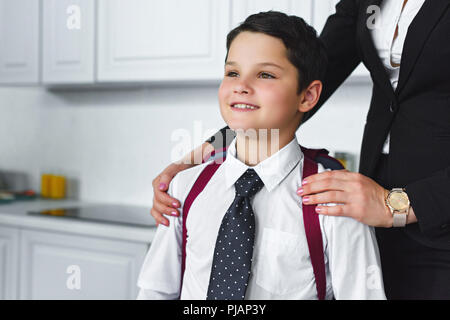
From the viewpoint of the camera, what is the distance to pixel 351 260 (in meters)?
0.82

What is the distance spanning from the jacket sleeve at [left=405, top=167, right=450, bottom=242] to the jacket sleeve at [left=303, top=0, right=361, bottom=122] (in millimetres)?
318

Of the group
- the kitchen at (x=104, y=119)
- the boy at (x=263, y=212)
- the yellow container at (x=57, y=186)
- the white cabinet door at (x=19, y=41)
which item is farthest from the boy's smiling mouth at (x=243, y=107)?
the yellow container at (x=57, y=186)

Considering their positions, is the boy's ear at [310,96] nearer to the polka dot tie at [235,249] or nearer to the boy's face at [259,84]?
the boy's face at [259,84]

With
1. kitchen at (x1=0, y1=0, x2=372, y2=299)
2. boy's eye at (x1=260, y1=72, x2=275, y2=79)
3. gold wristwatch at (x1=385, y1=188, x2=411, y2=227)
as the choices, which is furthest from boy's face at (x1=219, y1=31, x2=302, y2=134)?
kitchen at (x1=0, y1=0, x2=372, y2=299)

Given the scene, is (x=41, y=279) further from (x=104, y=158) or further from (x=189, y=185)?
(x=189, y=185)

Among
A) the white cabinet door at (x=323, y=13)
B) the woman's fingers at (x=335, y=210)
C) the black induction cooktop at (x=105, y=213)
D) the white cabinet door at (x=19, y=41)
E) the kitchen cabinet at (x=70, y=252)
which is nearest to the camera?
the woman's fingers at (x=335, y=210)

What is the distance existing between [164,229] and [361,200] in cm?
36

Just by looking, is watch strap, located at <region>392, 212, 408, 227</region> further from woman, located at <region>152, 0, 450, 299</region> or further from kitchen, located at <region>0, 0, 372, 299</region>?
kitchen, located at <region>0, 0, 372, 299</region>

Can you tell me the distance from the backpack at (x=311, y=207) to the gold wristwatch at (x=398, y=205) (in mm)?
106

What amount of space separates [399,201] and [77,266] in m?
1.44

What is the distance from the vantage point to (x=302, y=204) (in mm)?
862

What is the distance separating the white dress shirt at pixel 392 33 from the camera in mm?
961

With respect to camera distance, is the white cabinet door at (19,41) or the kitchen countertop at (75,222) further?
the white cabinet door at (19,41)

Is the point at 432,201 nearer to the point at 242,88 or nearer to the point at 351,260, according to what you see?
the point at 351,260
